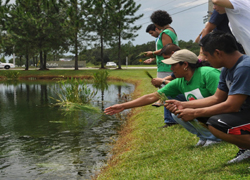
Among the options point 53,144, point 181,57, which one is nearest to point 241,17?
point 181,57

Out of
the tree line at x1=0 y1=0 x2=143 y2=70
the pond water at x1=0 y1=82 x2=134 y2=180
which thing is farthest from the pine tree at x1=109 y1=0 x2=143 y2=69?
the pond water at x1=0 y1=82 x2=134 y2=180

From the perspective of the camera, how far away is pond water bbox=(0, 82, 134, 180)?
4.68 metres

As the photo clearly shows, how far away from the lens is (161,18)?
5.22 metres

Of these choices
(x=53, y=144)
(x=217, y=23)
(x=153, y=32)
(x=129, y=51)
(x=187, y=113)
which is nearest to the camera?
(x=187, y=113)

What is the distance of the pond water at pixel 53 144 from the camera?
4680 mm

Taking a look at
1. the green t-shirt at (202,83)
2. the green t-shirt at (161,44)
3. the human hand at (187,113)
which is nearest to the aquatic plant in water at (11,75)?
the green t-shirt at (161,44)

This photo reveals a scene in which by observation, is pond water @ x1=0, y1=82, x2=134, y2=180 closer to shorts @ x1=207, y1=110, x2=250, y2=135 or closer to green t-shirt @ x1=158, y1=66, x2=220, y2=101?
green t-shirt @ x1=158, y1=66, x2=220, y2=101

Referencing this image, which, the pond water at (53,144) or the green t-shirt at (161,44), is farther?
the green t-shirt at (161,44)

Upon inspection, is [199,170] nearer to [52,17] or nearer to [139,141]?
[139,141]

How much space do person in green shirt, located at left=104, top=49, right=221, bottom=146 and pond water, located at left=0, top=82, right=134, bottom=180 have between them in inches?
66.3

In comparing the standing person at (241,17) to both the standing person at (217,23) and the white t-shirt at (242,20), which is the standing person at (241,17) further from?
the standing person at (217,23)

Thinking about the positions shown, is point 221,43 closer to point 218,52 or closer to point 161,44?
point 218,52

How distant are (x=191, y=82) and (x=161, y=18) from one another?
1.96m

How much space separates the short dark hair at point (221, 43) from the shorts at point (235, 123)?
1.93 feet
